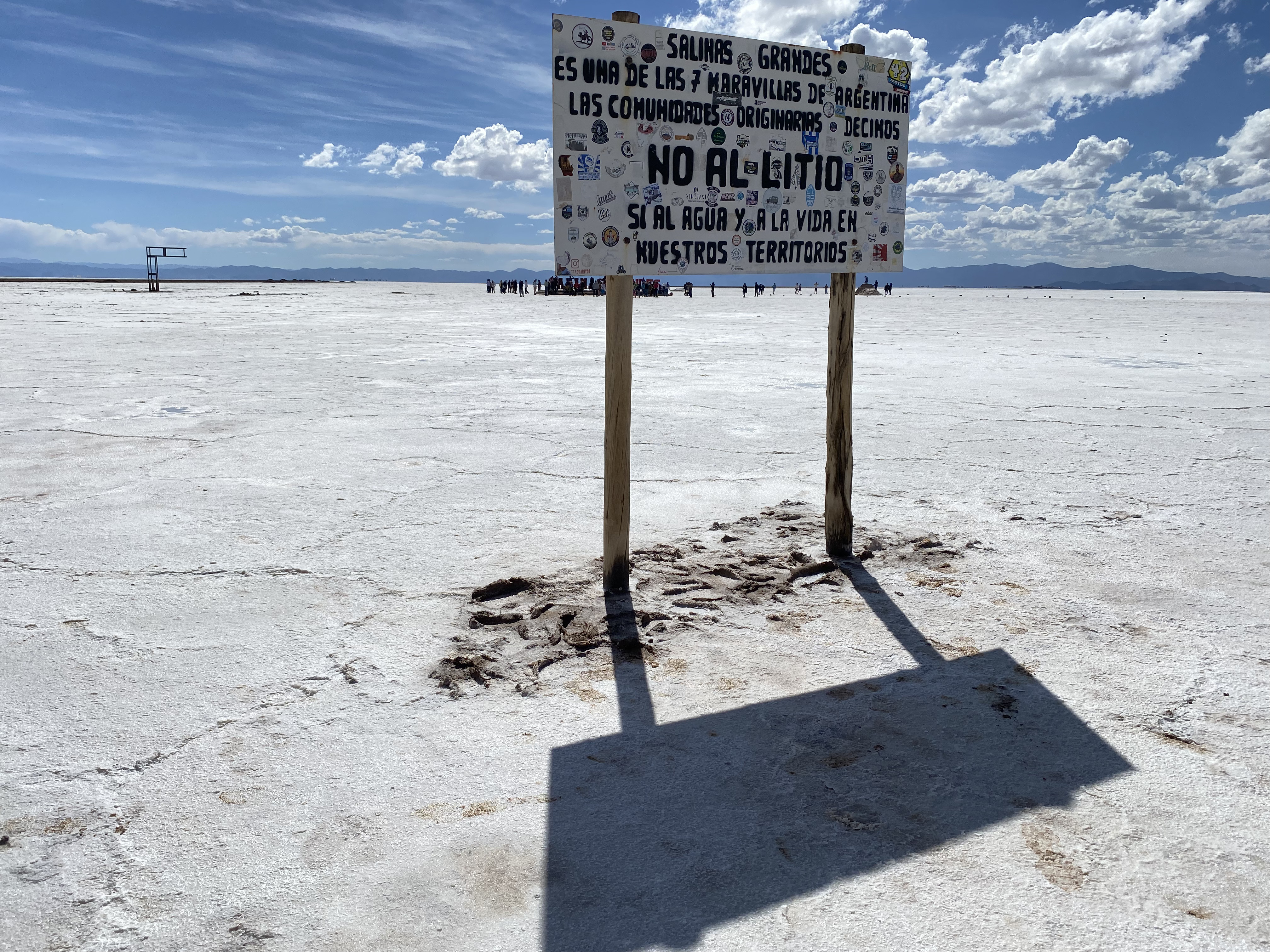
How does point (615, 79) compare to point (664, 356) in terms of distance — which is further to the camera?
point (664, 356)

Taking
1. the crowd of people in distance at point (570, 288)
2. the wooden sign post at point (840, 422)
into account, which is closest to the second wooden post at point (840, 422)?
the wooden sign post at point (840, 422)

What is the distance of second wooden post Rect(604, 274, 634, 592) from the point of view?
3.70 metres

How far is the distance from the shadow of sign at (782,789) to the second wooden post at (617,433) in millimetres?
729

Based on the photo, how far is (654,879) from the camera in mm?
2055

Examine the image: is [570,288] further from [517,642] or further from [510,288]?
[517,642]

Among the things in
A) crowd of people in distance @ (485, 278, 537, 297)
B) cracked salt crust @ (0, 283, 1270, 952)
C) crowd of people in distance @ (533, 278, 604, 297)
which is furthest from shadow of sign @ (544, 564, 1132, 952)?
crowd of people in distance @ (485, 278, 537, 297)

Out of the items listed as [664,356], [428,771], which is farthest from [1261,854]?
[664,356]

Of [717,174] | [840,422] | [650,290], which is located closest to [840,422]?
[840,422]

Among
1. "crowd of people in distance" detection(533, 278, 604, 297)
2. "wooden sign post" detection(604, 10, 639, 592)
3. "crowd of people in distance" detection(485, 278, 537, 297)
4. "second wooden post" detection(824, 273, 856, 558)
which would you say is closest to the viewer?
"wooden sign post" detection(604, 10, 639, 592)

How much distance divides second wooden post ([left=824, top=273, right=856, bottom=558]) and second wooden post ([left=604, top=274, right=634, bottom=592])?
1.06 metres

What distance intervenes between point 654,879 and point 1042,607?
2406mm

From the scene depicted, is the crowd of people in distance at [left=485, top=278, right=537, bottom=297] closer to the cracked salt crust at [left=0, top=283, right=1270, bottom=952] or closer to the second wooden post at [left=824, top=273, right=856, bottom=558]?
the cracked salt crust at [left=0, top=283, right=1270, bottom=952]

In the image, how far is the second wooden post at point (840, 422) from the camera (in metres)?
4.25

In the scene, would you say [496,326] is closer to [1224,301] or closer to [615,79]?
[615,79]
